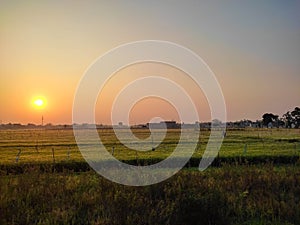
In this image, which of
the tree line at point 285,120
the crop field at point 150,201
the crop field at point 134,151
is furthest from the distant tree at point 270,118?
the crop field at point 150,201

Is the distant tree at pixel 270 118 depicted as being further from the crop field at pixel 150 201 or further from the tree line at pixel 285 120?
the crop field at pixel 150 201

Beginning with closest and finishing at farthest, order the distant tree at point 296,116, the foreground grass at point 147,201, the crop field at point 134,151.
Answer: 1. the foreground grass at point 147,201
2. the crop field at point 134,151
3. the distant tree at point 296,116

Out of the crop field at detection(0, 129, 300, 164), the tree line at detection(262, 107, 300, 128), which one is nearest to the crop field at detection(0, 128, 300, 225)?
the crop field at detection(0, 129, 300, 164)

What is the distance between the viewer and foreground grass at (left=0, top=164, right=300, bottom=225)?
7.45m

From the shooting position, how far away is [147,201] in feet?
26.9

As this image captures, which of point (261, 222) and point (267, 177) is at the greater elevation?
point (267, 177)

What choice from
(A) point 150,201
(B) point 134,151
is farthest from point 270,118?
(A) point 150,201

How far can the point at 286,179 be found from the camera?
36.0 feet

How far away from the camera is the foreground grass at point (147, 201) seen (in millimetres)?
7449

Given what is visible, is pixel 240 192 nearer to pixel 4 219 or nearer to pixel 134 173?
pixel 134 173

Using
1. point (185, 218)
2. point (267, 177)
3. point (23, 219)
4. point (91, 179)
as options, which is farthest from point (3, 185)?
point (267, 177)

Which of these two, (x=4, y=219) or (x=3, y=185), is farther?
(x=3, y=185)

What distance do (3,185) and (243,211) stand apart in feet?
18.5

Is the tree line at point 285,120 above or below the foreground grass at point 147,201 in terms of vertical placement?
above
